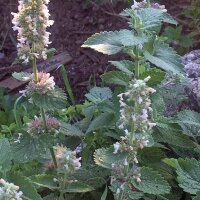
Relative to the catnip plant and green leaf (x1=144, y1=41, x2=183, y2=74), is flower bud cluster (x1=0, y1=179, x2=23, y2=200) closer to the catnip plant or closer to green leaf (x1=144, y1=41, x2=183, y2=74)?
the catnip plant

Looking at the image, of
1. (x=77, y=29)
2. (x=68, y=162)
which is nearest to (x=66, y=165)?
(x=68, y=162)

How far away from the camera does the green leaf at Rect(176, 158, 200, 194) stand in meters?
1.80

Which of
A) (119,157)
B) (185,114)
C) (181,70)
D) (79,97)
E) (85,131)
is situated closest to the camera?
(119,157)

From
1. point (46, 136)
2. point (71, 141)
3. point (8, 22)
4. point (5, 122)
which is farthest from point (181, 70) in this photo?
point (8, 22)

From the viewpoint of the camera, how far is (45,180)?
6.00ft

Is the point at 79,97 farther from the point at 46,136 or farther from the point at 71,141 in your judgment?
the point at 46,136

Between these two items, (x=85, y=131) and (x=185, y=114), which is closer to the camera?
(x=185, y=114)

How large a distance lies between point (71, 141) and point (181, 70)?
25.1 inches

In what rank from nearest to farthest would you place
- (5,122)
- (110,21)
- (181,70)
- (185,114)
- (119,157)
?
(119,157)
(181,70)
(185,114)
(5,122)
(110,21)

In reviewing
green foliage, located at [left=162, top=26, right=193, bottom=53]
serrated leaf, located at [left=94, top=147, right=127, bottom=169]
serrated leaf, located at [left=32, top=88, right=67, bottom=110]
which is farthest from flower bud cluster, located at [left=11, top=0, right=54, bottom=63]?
green foliage, located at [left=162, top=26, right=193, bottom=53]

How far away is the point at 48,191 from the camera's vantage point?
2.17m

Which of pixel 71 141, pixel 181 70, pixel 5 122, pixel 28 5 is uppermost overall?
pixel 28 5

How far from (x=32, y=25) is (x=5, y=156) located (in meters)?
0.44

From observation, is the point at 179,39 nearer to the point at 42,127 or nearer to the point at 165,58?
the point at 165,58
